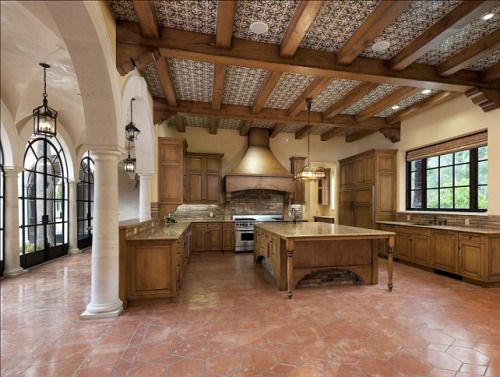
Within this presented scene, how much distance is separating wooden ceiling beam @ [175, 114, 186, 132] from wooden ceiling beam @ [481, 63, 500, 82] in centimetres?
562

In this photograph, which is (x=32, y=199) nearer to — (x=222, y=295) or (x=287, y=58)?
(x=222, y=295)

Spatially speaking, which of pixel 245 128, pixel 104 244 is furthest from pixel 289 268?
pixel 245 128

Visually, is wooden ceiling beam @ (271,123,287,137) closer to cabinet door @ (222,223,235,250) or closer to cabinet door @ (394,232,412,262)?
cabinet door @ (222,223,235,250)

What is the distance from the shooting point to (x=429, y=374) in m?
1.95

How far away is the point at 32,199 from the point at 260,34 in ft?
17.8

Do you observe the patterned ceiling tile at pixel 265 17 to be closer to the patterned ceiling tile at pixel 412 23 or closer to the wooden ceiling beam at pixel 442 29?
the patterned ceiling tile at pixel 412 23

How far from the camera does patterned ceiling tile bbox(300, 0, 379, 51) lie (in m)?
2.51

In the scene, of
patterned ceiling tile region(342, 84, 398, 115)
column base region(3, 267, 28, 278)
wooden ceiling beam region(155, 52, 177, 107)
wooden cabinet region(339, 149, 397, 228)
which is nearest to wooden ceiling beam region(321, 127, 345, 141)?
wooden cabinet region(339, 149, 397, 228)

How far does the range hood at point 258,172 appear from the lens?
6.68 m

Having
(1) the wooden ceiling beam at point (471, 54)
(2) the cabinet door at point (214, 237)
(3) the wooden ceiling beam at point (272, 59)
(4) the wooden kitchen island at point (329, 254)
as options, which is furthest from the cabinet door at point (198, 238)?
(1) the wooden ceiling beam at point (471, 54)

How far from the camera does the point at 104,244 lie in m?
2.85

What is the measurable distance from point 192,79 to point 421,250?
209 inches

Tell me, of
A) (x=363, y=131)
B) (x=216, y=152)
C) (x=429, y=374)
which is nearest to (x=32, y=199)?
(x=216, y=152)

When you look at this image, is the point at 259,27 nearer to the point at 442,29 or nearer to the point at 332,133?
the point at 442,29
